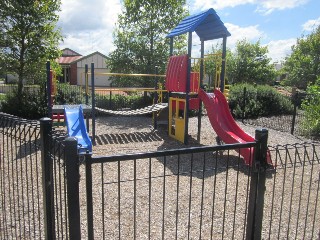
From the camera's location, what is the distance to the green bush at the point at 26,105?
1184 cm

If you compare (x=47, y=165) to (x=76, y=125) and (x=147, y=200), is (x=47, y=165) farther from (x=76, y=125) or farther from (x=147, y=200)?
(x=76, y=125)

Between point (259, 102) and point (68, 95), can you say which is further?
point (259, 102)

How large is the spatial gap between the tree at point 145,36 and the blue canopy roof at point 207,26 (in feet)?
15.1

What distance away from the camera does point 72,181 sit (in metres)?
1.86

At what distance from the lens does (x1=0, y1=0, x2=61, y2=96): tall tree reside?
1131cm

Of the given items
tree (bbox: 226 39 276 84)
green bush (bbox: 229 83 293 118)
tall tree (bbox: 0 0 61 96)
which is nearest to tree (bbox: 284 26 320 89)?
tree (bbox: 226 39 276 84)

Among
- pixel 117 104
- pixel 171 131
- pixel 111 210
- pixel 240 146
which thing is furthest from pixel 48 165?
pixel 117 104

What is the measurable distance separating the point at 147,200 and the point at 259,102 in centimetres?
1099

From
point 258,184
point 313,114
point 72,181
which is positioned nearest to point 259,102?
point 313,114

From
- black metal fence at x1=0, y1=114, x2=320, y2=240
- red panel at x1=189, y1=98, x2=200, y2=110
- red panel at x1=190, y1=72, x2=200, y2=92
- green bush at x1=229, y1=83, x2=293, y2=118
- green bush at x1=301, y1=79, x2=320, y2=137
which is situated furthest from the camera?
green bush at x1=229, y1=83, x2=293, y2=118

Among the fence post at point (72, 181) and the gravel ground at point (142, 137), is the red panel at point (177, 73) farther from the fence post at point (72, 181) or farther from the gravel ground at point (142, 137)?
the fence post at point (72, 181)

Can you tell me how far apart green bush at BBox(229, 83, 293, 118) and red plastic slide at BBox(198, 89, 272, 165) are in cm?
582

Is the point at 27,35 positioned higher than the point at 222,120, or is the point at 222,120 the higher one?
the point at 27,35

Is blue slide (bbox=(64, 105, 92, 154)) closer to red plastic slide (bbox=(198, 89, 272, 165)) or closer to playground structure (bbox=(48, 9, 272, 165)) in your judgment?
playground structure (bbox=(48, 9, 272, 165))
